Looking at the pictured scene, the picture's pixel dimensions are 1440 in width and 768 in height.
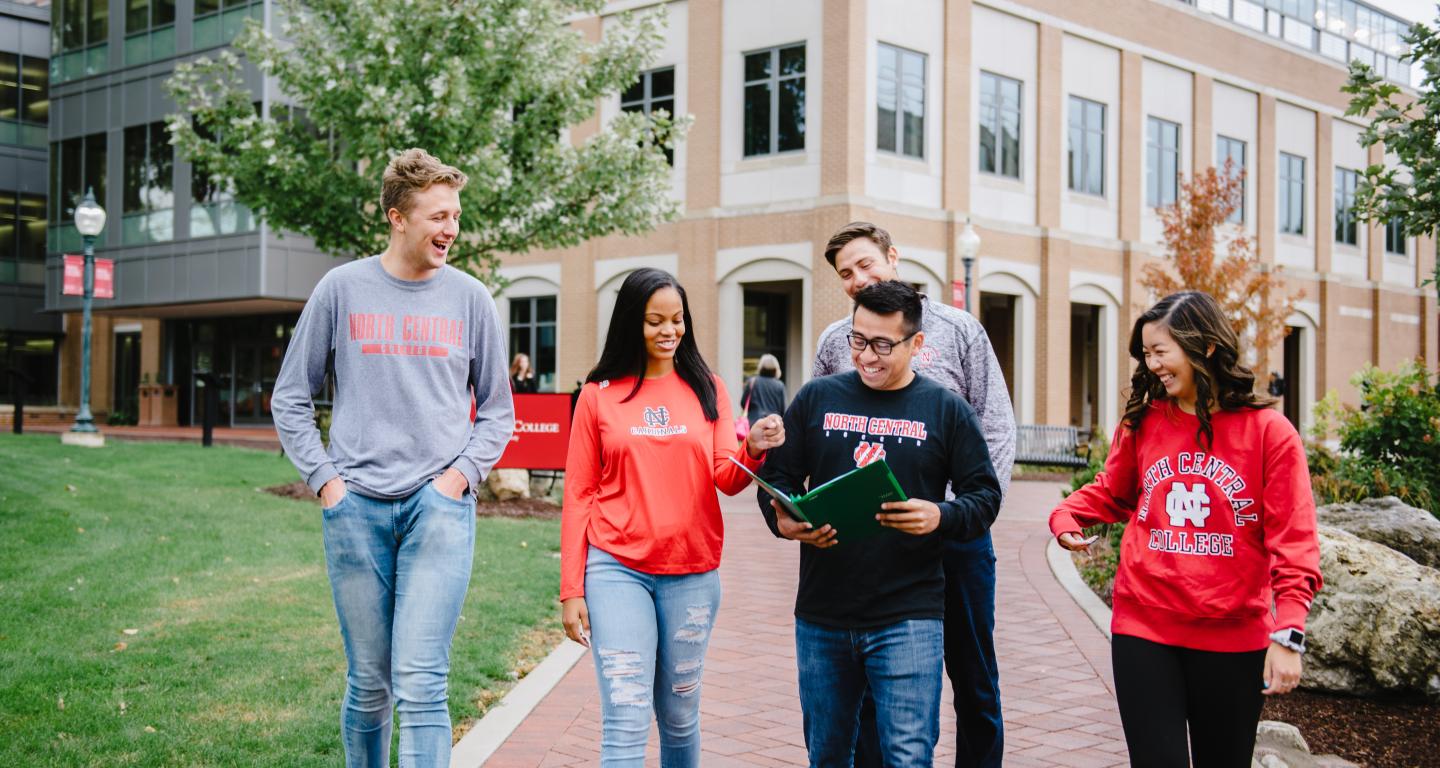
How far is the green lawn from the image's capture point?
500 cm

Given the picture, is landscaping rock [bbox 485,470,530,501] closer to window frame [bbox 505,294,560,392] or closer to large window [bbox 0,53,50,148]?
window frame [bbox 505,294,560,392]

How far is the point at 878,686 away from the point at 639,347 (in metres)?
1.26

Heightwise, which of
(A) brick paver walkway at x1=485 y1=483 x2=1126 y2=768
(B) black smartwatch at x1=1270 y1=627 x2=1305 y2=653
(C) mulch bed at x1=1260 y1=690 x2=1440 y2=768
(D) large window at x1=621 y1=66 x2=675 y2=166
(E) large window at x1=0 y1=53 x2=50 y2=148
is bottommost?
(C) mulch bed at x1=1260 y1=690 x2=1440 y2=768

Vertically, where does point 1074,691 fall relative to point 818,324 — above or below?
below

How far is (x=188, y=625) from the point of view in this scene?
7.08 m

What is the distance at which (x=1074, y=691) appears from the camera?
623 centimetres

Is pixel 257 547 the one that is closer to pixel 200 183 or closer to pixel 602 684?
pixel 602 684

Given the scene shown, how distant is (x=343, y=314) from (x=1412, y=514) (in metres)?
6.48

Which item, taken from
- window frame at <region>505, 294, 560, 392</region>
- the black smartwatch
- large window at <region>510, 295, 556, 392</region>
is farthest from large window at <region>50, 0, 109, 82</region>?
the black smartwatch

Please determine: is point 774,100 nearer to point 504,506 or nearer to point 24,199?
point 504,506

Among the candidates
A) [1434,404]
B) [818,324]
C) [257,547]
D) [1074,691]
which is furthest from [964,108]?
[1074,691]

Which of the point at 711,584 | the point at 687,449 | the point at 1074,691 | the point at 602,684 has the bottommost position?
the point at 1074,691

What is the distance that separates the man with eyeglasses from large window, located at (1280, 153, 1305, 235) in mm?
34318

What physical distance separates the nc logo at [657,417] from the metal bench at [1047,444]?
19316 millimetres
